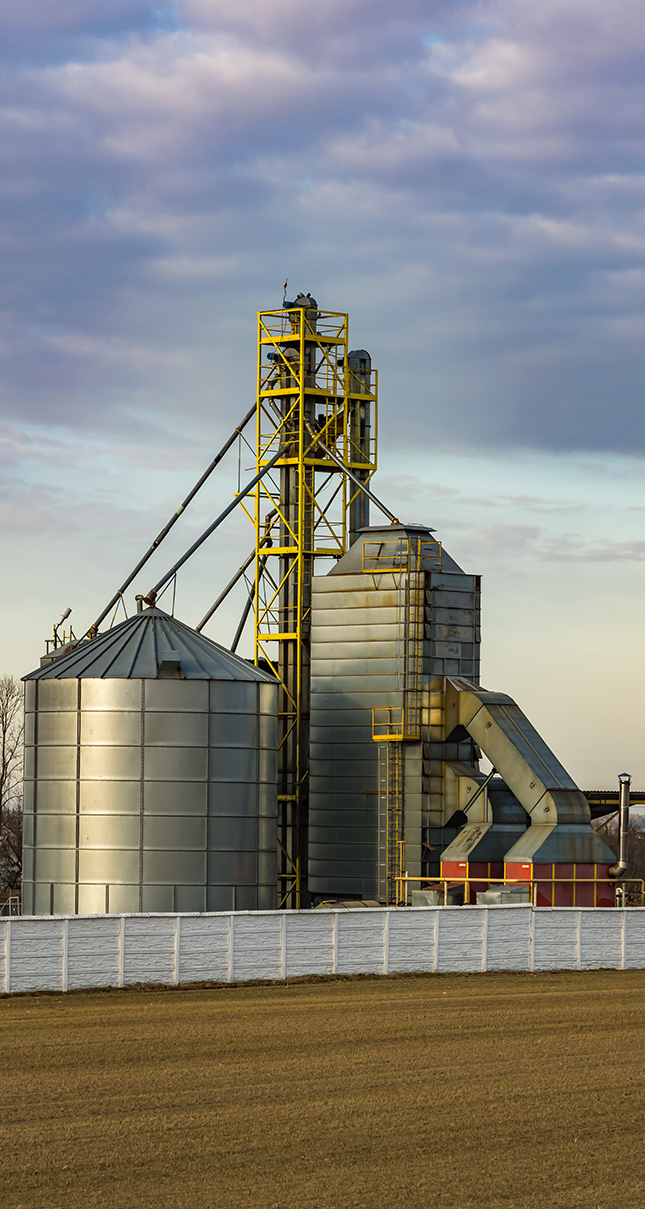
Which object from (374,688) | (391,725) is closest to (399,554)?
(374,688)

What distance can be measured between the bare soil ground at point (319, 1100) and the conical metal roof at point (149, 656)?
1424 centimetres

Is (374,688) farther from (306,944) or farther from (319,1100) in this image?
(319,1100)

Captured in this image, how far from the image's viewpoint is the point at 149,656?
4403 centimetres

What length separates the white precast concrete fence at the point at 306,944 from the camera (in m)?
30.2

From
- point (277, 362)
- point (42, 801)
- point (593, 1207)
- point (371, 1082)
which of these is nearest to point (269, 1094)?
point (371, 1082)

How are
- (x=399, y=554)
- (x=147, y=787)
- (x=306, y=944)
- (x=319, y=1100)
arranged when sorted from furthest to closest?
(x=399, y=554) → (x=147, y=787) → (x=306, y=944) → (x=319, y=1100)

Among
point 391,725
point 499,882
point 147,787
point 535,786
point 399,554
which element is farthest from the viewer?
point 399,554

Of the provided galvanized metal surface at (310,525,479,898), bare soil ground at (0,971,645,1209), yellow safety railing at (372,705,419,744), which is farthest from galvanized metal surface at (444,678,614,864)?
bare soil ground at (0,971,645,1209)

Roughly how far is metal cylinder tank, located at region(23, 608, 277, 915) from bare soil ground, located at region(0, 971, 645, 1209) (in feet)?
37.6

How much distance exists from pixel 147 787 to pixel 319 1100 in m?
23.7

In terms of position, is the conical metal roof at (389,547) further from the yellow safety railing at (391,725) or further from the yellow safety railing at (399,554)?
the yellow safety railing at (391,725)

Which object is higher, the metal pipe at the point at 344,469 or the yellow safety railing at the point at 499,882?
the metal pipe at the point at 344,469

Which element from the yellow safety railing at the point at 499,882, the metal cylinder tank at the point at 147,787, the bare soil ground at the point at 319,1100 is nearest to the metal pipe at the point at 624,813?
the yellow safety railing at the point at 499,882

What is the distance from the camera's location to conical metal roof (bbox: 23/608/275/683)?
43375 millimetres
